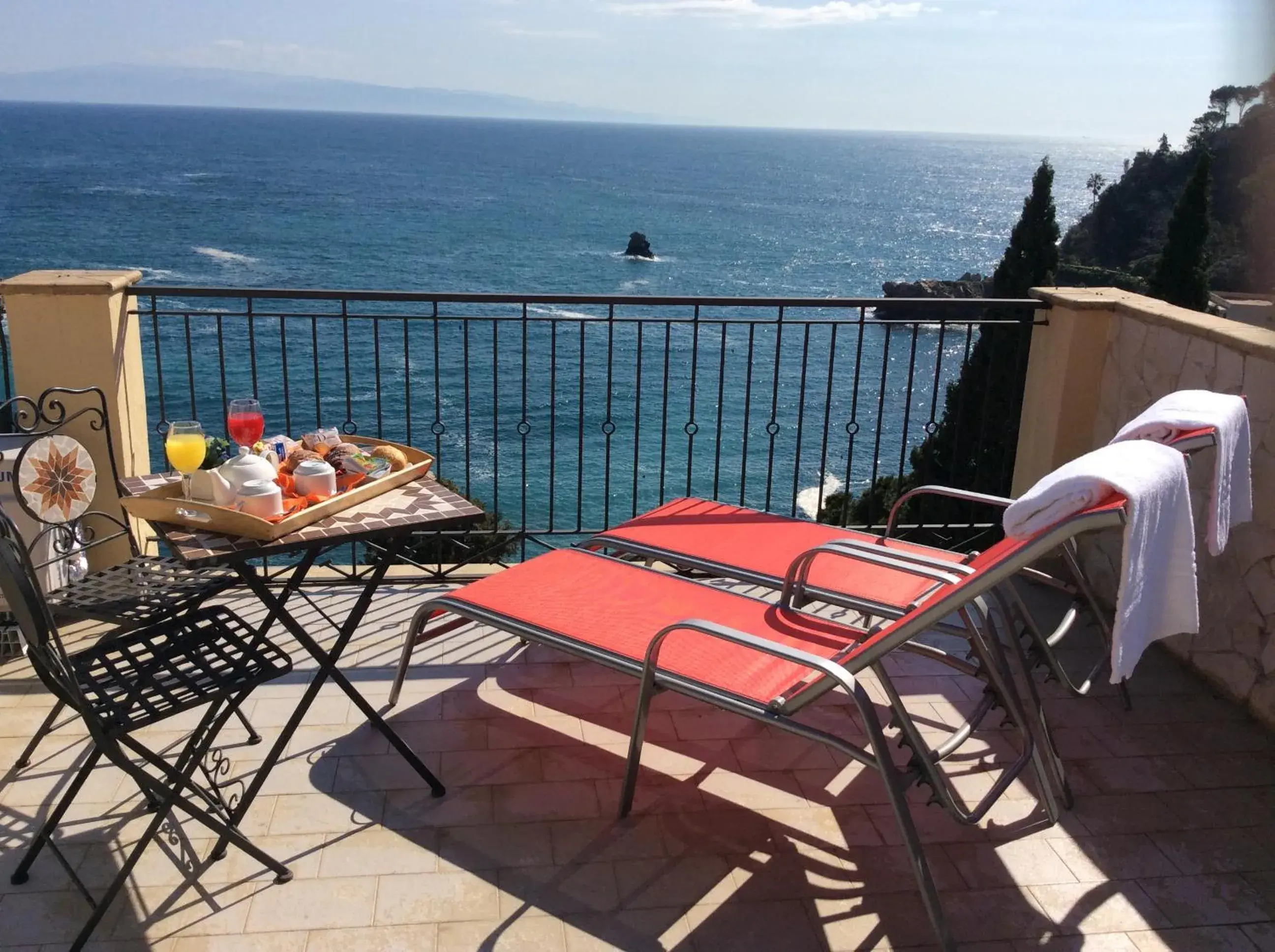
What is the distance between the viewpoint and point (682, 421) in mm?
30047

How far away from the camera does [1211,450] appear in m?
3.08

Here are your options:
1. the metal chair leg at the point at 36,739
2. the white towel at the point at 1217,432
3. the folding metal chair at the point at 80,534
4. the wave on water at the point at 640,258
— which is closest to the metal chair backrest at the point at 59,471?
the folding metal chair at the point at 80,534

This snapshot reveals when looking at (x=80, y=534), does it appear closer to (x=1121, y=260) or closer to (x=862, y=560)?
(x=862, y=560)

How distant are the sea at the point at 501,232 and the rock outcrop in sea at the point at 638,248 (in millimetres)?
769

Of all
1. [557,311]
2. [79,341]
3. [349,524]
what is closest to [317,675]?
[349,524]

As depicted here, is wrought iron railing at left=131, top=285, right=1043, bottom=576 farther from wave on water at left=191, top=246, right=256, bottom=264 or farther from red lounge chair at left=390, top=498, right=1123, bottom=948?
red lounge chair at left=390, top=498, right=1123, bottom=948

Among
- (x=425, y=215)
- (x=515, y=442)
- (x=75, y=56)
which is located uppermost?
(x=75, y=56)

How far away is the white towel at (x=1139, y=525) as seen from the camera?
75.1 inches

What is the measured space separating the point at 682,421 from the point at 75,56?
9335cm

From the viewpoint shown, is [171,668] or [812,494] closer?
[171,668]

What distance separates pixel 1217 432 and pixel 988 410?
6.03 ft

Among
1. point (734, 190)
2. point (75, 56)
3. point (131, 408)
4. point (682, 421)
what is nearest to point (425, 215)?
point (734, 190)

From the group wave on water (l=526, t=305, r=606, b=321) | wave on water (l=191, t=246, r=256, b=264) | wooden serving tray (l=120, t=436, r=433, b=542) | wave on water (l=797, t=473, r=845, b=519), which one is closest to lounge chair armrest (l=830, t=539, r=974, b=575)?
wooden serving tray (l=120, t=436, r=433, b=542)

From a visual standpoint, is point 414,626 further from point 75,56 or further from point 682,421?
point 75,56
